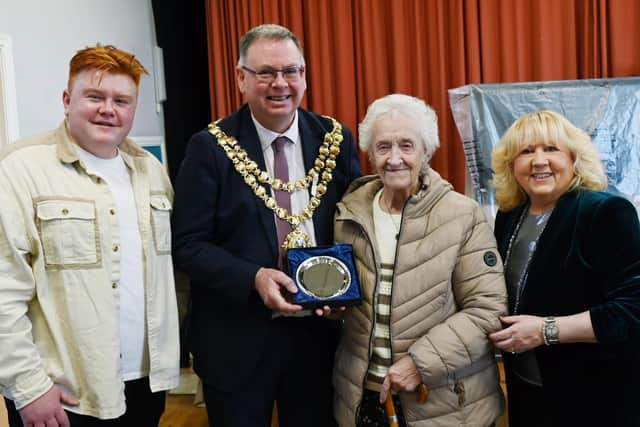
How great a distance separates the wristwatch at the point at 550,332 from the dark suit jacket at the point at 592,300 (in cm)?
5

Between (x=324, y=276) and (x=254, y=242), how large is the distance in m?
0.26

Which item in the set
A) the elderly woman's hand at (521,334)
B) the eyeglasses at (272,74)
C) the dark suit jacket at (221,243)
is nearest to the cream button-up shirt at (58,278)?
the dark suit jacket at (221,243)

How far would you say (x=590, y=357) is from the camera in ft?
4.72

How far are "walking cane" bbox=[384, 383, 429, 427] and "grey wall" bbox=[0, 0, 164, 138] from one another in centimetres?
213

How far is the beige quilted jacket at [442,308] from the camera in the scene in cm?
141

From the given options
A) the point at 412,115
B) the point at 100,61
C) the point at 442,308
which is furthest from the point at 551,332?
the point at 100,61

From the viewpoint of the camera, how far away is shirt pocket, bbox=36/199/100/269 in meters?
1.34

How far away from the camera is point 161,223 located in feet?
5.11

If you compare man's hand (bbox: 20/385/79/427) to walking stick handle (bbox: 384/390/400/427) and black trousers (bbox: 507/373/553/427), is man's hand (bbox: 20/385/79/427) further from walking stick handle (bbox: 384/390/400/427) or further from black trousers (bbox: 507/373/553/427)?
black trousers (bbox: 507/373/553/427)

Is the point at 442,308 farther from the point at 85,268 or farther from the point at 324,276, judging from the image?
the point at 85,268

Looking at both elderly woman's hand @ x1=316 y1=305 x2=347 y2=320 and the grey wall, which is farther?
the grey wall

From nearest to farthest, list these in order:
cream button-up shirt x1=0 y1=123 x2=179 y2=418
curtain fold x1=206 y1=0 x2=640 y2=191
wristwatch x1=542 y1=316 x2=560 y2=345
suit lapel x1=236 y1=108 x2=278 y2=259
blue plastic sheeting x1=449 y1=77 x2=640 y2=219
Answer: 1. cream button-up shirt x1=0 y1=123 x2=179 y2=418
2. wristwatch x1=542 y1=316 x2=560 y2=345
3. suit lapel x1=236 y1=108 x2=278 y2=259
4. blue plastic sheeting x1=449 y1=77 x2=640 y2=219
5. curtain fold x1=206 y1=0 x2=640 y2=191

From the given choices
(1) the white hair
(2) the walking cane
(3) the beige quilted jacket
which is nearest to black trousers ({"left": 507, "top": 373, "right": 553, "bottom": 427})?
(3) the beige quilted jacket

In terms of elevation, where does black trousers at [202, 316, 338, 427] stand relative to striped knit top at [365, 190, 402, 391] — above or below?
below
